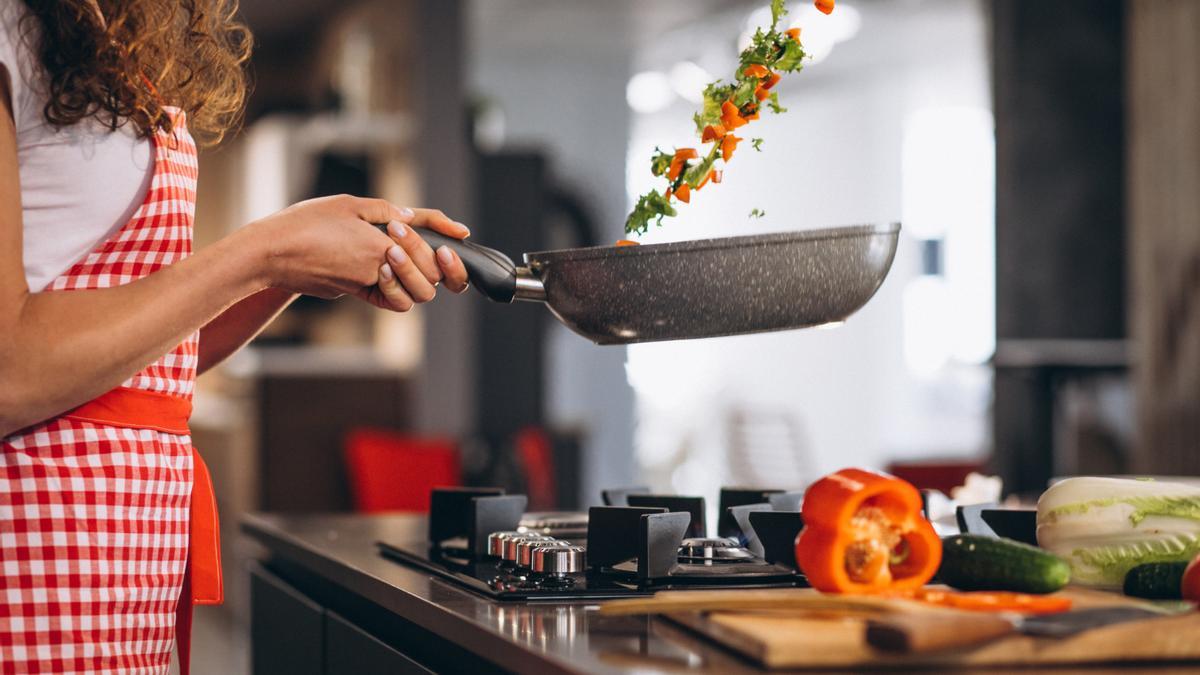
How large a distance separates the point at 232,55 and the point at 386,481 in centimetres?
296

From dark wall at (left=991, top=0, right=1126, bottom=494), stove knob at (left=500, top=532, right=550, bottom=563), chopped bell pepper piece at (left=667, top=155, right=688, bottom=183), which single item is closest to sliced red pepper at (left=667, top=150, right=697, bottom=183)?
chopped bell pepper piece at (left=667, top=155, right=688, bottom=183)

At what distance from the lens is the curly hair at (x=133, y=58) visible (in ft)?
3.42

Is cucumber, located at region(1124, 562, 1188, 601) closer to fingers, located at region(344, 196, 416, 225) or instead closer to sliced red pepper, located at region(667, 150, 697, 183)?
sliced red pepper, located at region(667, 150, 697, 183)

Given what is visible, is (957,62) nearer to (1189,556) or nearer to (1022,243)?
(1022,243)

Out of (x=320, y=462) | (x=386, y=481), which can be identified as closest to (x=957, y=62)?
(x=320, y=462)

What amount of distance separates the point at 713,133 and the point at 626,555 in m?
0.39

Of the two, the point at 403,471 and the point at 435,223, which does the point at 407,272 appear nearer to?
the point at 435,223

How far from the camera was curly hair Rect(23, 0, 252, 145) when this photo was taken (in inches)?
41.1

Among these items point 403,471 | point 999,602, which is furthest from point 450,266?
point 403,471

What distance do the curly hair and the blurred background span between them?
1.55 meters

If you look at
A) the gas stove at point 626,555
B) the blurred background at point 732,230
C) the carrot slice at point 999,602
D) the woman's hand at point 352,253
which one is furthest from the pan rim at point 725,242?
the blurred background at point 732,230

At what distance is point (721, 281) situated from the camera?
3.67 ft

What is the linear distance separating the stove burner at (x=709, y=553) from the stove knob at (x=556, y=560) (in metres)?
0.11

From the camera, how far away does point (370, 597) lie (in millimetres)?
1207
